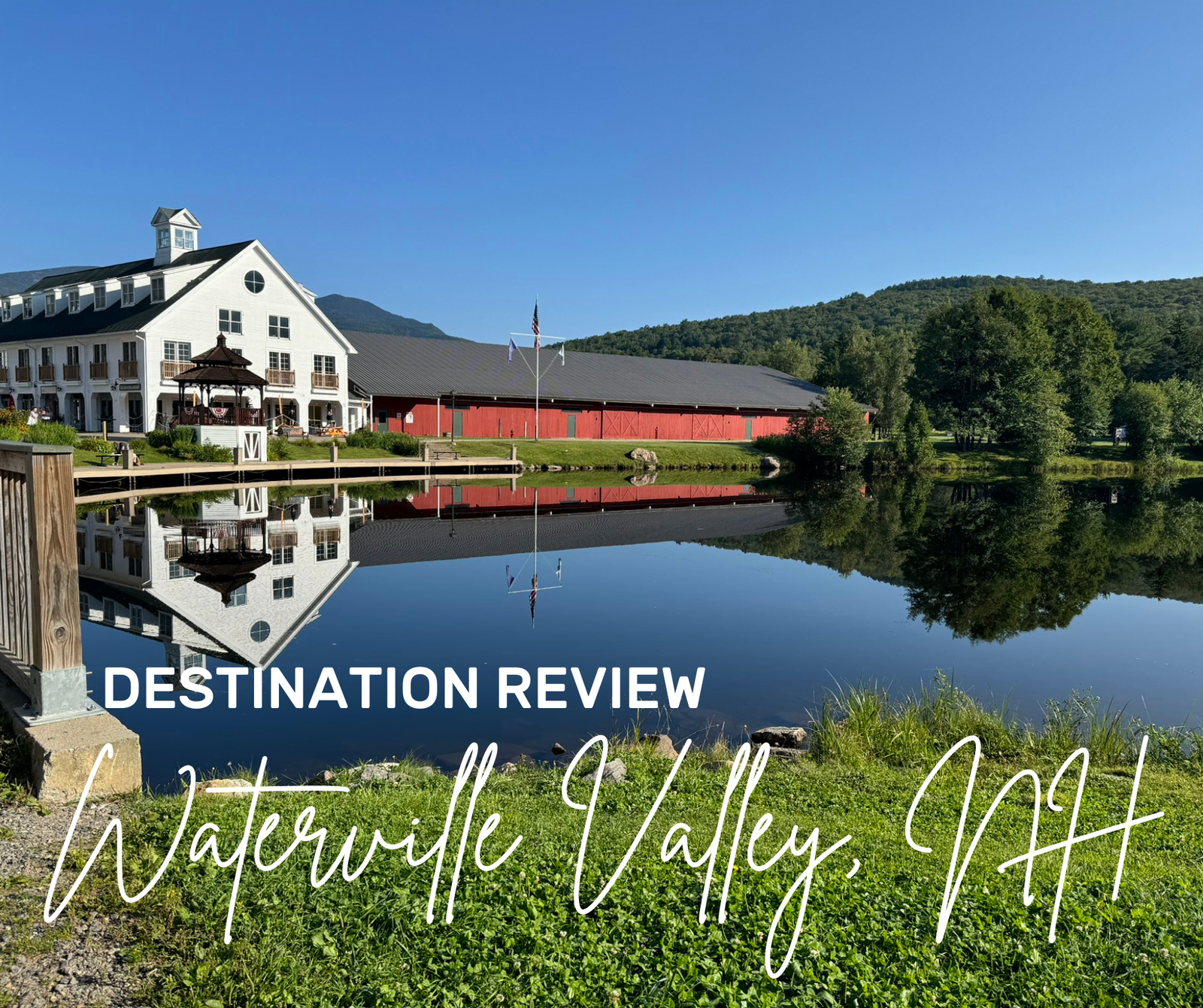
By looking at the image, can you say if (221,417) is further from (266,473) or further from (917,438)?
(917,438)

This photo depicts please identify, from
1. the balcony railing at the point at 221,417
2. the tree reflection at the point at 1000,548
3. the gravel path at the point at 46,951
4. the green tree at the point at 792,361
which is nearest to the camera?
the gravel path at the point at 46,951

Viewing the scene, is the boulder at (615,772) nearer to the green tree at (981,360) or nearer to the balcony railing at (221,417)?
the balcony railing at (221,417)

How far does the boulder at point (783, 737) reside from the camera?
29.6 ft

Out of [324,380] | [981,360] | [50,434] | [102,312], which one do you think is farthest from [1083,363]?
[50,434]

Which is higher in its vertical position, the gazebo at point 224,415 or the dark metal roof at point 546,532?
the gazebo at point 224,415

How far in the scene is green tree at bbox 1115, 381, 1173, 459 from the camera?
59781 mm

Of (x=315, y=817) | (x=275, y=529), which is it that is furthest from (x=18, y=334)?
(x=315, y=817)

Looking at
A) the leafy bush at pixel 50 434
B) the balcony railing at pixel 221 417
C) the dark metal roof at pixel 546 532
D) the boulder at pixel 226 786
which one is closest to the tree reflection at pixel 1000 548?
the dark metal roof at pixel 546 532

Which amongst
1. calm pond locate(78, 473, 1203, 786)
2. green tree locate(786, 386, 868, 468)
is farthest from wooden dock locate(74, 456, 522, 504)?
green tree locate(786, 386, 868, 468)

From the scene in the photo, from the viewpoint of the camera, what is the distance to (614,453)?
164 feet

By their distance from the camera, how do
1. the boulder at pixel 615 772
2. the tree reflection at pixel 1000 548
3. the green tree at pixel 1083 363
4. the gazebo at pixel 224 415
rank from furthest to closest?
the green tree at pixel 1083 363 → the gazebo at pixel 224 415 → the tree reflection at pixel 1000 548 → the boulder at pixel 615 772

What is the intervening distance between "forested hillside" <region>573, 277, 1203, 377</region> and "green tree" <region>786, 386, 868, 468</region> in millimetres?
51576

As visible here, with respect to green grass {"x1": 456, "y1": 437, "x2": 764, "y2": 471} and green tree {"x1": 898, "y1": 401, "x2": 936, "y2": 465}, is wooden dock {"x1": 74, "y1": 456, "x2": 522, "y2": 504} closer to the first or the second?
green grass {"x1": 456, "y1": 437, "x2": 764, "y2": 471}

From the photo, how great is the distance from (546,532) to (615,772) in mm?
17231
